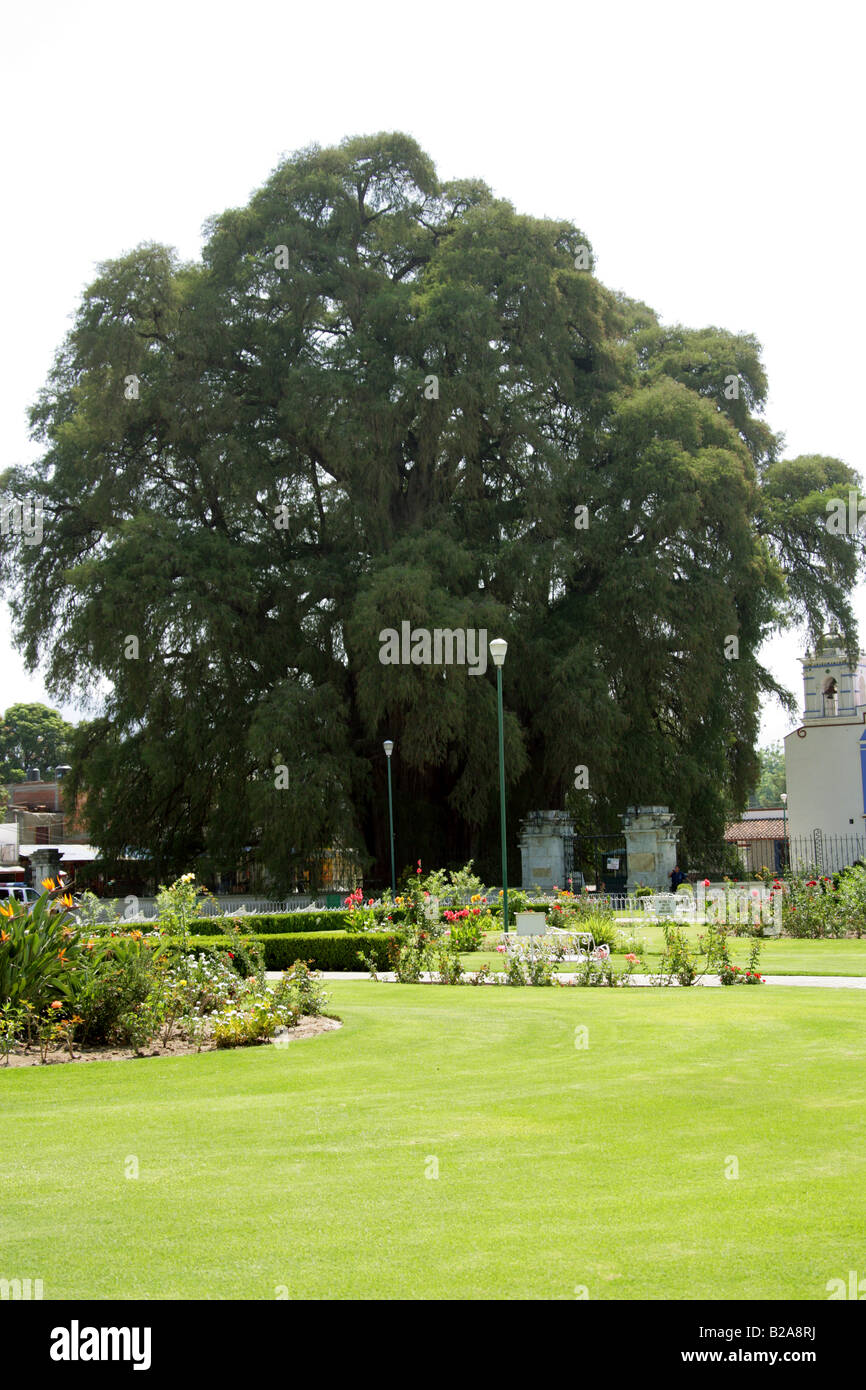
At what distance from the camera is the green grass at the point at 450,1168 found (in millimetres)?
4316

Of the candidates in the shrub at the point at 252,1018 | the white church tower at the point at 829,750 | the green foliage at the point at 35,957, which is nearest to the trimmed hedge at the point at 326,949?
the shrub at the point at 252,1018

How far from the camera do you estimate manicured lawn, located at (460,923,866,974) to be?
54.4 ft

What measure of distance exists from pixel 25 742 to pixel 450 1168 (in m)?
89.5

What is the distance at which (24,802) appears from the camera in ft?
248

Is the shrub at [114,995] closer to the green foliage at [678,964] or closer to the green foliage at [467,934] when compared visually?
the green foliage at [678,964]

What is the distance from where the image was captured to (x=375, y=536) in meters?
34.5

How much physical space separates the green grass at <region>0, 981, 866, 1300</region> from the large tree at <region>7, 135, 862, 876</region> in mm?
21777

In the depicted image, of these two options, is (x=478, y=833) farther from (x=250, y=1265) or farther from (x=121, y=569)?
(x=250, y=1265)

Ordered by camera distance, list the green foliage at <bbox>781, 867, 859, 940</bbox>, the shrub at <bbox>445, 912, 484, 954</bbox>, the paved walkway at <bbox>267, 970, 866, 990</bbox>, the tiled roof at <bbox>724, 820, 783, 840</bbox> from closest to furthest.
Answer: the paved walkway at <bbox>267, 970, 866, 990</bbox> < the shrub at <bbox>445, 912, 484, 954</bbox> < the green foliage at <bbox>781, 867, 859, 940</bbox> < the tiled roof at <bbox>724, 820, 783, 840</bbox>

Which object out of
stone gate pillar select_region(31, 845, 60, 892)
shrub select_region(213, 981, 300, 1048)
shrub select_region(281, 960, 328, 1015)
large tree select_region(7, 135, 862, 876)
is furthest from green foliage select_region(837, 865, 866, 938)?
stone gate pillar select_region(31, 845, 60, 892)

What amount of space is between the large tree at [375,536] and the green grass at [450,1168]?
21.8m

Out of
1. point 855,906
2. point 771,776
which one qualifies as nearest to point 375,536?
point 855,906

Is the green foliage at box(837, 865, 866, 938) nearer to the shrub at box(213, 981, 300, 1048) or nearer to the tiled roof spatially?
the shrub at box(213, 981, 300, 1048)

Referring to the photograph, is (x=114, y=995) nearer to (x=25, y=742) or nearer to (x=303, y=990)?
(x=303, y=990)
